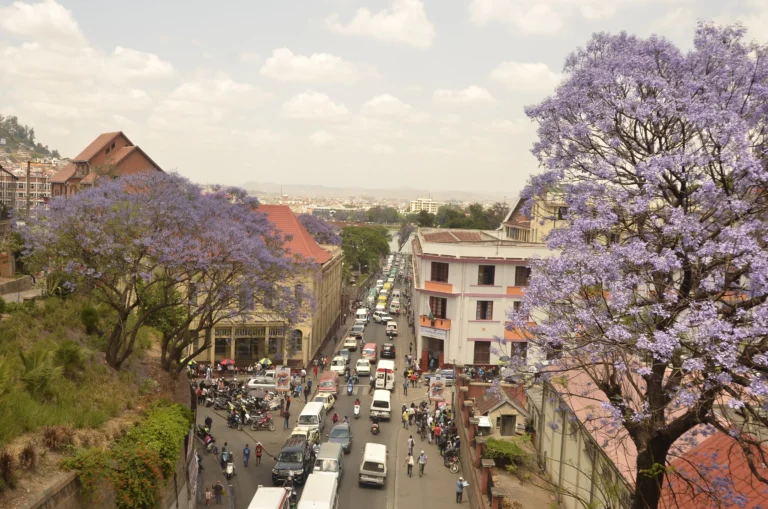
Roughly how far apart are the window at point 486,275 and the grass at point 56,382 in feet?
72.2

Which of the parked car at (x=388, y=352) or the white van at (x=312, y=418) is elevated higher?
the white van at (x=312, y=418)

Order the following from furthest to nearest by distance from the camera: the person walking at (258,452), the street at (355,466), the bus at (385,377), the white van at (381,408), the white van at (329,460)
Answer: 1. the bus at (385,377)
2. the white van at (381,408)
3. the person walking at (258,452)
4. the white van at (329,460)
5. the street at (355,466)

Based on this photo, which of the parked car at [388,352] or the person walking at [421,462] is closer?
the person walking at [421,462]

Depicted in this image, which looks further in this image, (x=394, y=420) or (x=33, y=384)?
(x=394, y=420)

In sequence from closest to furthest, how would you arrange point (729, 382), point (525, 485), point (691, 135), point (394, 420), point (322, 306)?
point (729, 382) → point (691, 135) → point (525, 485) → point (394, 420) → point (322, 306)

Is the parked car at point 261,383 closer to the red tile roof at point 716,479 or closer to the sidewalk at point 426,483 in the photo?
the sidewalk at point 426,483

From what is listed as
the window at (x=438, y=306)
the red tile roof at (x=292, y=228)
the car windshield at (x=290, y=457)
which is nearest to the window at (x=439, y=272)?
the window at (x=438, y=306)

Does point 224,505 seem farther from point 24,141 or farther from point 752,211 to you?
point 24,141

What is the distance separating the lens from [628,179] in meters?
10.3

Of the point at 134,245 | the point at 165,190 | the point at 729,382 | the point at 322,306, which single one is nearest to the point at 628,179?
the point at 729,382

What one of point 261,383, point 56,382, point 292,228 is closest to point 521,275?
point 292,228

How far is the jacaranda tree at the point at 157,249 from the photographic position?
18.3 meters

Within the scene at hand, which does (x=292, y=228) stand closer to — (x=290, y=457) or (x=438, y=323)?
(x=438, y=323)

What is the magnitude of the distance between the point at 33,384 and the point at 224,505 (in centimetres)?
849
